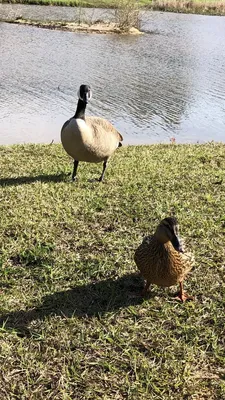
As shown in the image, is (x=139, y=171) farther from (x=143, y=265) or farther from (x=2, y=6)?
(x=2, y=6)

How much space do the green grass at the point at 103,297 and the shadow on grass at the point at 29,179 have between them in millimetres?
24

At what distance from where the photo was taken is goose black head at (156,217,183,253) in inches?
113

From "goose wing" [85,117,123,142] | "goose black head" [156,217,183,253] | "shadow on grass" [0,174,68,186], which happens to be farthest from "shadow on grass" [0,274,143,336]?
"goose wing" [85,117,123,142]

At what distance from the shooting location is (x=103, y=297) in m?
3.27

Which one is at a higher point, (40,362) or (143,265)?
(143,265)

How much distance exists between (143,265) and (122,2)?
29.6m

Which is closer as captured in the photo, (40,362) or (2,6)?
(40,362)

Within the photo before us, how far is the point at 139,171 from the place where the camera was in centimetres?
607

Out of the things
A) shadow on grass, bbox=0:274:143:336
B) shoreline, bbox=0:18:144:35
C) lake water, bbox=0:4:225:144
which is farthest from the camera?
shoreline, bbox=0:18:144:35

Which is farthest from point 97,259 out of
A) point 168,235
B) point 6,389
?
point 6,389

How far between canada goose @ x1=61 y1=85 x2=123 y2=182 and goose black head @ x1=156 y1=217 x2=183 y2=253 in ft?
8.36

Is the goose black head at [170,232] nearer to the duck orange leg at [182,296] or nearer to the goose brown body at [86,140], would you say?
the duck orange leg at [182,296]

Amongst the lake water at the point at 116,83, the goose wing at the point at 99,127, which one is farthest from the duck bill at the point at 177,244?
the lake water at the point at 116,83

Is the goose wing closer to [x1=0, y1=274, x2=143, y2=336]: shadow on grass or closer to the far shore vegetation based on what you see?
[x1=0, y1=274, x2=143, y2=336]: shadow on grass
